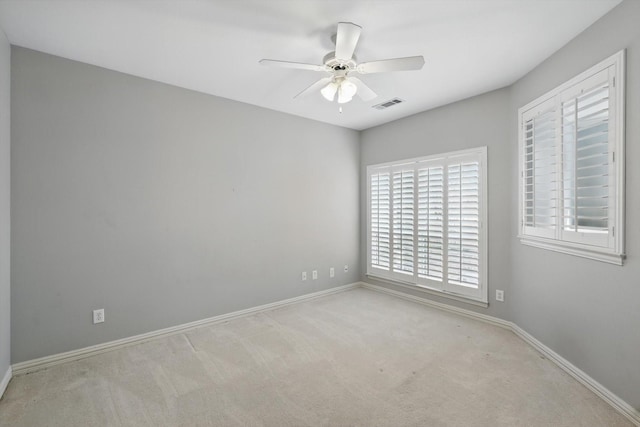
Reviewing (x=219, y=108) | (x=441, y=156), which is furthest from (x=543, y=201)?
(x=219, y=108)

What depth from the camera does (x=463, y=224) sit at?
362 centimetres

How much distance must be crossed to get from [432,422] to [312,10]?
2.80 metres

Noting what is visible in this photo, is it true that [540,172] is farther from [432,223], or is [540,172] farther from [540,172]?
[432,223]

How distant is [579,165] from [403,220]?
2260 mm

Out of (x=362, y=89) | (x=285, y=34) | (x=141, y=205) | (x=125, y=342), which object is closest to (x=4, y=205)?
(x=141, y=205)

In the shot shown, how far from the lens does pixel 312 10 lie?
1987 millimetres

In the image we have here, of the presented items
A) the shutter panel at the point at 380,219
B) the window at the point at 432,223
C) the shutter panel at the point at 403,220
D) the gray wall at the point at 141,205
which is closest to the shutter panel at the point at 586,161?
the window at the point at 432,223

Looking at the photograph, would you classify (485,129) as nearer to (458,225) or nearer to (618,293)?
(458,225)

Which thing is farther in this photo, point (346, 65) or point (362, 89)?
point (362, 89)

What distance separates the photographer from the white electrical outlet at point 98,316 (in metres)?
2.71

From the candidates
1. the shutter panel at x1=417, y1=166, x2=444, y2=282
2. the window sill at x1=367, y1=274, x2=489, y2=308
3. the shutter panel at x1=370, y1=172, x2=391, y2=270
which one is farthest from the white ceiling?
the window sill at x1=367, y1=274, x2=489, y2=308

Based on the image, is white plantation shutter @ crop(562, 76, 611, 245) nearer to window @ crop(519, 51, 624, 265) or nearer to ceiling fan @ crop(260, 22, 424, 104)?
window @ crop(519, 51, 624, 265)

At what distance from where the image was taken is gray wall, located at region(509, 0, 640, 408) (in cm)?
186

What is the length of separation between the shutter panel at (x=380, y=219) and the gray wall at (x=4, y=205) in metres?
4.17
